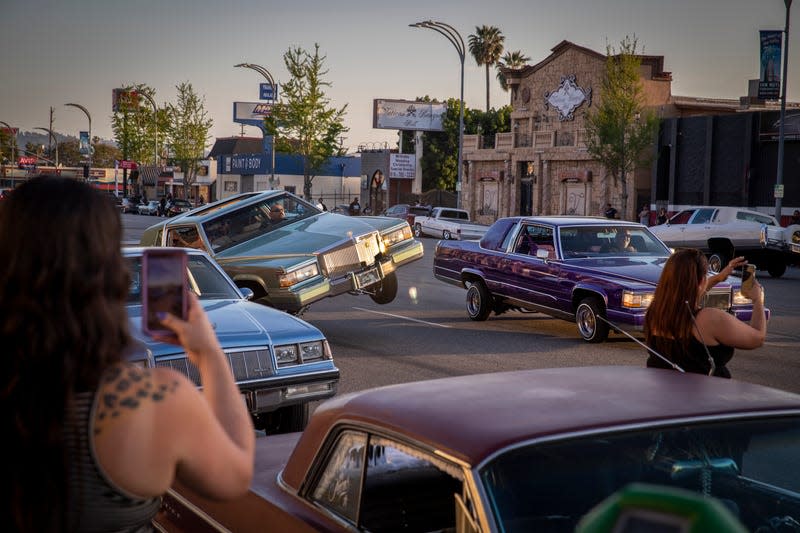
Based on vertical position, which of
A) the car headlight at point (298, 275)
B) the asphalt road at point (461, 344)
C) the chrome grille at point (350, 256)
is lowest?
the asphalt road at point (461, 344)

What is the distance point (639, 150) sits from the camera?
4328 cm

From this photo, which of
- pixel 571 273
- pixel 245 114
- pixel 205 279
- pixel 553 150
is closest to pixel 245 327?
pixel 205 279

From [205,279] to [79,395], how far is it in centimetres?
714

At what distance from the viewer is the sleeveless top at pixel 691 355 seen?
17.3ft

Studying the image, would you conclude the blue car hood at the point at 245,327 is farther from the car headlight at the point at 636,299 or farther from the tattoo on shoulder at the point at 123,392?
the car headlight at the point at 636,299

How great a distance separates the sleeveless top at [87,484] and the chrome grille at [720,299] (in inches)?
436

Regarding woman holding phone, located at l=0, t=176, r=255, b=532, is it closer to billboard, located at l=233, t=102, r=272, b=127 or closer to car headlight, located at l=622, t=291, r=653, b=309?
car headlight, located at l=622, t=291, r=653, b=309

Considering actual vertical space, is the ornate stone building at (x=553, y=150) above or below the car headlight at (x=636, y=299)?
above

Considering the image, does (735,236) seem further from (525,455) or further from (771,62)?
(525,455)

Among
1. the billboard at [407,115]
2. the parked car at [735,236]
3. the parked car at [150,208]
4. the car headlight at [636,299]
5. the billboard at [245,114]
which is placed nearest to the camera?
the car headlight at [636,299]

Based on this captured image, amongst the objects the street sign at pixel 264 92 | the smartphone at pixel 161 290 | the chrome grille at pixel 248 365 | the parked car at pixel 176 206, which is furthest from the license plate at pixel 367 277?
the parked car at pixel 176 206

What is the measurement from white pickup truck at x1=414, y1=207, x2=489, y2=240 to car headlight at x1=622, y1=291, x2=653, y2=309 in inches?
1133

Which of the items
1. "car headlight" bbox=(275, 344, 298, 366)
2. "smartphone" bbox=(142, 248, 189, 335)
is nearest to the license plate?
"car headlight" bbox=(275, 344, 298, 366)

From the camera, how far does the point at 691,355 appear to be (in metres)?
5.30
